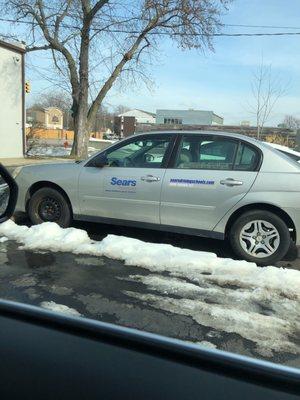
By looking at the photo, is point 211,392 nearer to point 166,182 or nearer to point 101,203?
point 166,182

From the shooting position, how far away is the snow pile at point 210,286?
13.6 feet

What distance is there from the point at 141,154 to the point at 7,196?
4.06 metres

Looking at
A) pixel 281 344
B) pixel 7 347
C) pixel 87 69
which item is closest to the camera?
pixel 7 347

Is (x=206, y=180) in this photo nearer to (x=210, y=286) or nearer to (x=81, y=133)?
(x=210, y=286)

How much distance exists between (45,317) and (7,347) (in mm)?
157

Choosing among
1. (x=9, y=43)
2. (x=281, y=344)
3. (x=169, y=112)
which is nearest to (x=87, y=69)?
(x=9, y=43)

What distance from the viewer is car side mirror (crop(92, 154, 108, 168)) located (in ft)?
23.1

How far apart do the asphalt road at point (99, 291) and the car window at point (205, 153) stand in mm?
1240

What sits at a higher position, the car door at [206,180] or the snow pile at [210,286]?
the car door at [206,180]

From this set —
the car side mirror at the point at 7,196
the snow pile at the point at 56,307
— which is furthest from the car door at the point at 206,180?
the car side mirror at the point at 7,196

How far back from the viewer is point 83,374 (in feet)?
4.39

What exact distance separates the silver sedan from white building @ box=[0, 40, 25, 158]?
15.1 m

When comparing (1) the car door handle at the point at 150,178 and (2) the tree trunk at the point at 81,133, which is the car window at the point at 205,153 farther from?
(2) the tree trunk at the point at 81,133

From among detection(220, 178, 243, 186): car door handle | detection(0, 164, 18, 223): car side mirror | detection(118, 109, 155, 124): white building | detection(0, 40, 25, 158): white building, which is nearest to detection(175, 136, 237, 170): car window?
detection(220, 178, 243, 186): car door handle
